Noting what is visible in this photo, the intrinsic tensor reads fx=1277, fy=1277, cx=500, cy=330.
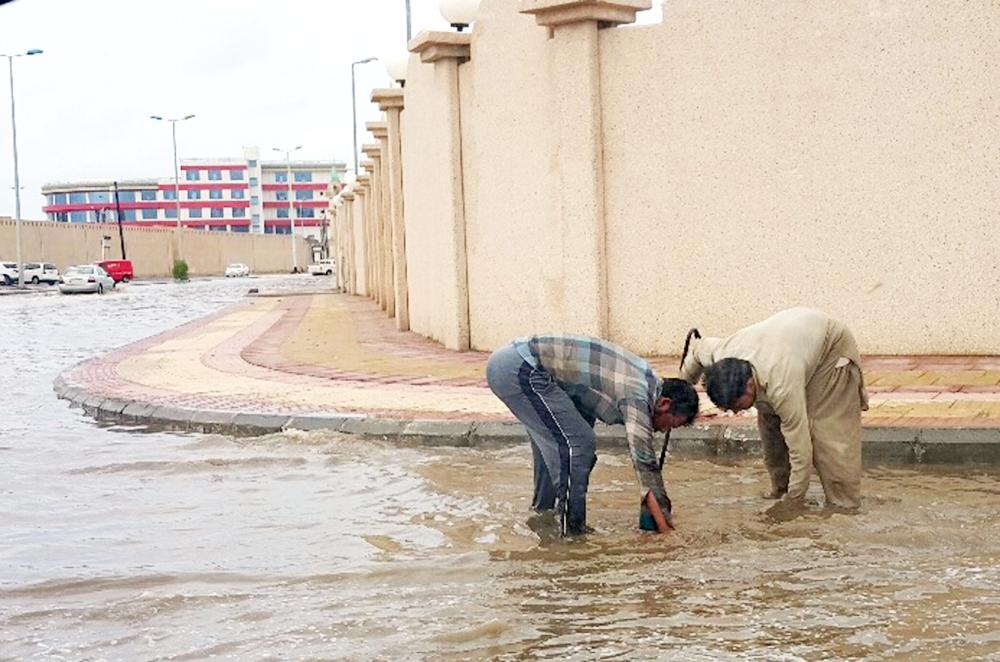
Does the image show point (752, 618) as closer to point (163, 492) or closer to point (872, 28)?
point (163, 492)

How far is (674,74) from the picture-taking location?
41.9 feet

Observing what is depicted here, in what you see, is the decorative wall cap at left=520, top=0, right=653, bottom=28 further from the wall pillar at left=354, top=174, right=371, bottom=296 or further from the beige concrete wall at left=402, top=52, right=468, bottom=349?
the wall pillar at left=354, top=174, right=371, bottom=296

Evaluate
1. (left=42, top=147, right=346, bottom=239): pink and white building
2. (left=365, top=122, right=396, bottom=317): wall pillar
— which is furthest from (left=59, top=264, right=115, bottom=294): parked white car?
(left=42, top=147, right=346, bottom=239): pink and white building

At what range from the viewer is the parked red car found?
68.8m

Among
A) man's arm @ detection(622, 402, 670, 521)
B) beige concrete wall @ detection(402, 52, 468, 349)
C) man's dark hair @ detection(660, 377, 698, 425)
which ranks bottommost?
man's arm @ detection(622, 402, 670, 521)

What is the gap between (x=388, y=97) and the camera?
19.5m

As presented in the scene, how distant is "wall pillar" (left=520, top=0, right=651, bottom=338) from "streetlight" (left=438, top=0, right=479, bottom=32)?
1.92 m

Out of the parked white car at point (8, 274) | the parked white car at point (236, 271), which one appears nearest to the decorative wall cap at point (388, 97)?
the parked white car at point (8, 274)

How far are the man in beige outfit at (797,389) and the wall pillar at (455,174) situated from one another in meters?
8.49

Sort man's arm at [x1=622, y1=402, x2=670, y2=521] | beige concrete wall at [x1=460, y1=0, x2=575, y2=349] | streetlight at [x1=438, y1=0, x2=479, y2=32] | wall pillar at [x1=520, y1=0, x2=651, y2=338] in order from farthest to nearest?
streetlight at [x1=438, y1=0, x2=479, y2=32] → beige concrete wall at [x1=460, y1=0, x2=575, y2=349] → wall pillar at [x1=520, y1=0, x2=651, y2=338] → man's arm at [x1=622, y1=402, x2=670, y2=521]

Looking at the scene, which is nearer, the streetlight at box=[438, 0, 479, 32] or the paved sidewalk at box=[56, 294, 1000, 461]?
the paved sidewalk at box=[56, 294, 1000, 461]

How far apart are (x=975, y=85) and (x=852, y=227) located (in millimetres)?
1661

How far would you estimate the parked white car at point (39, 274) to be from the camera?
208 feet

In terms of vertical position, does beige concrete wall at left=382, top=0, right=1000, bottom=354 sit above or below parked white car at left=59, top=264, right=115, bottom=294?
above
